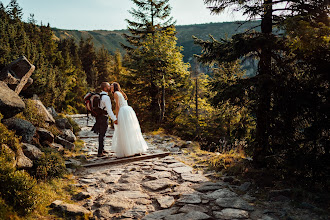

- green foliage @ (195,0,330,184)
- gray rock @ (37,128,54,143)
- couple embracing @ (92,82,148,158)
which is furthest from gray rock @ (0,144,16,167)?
green foliage @ (195,0,330,184)

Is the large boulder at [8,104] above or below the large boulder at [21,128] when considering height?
above

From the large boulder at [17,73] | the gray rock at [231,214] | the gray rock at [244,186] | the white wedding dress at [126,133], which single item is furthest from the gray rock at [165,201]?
the large boulder at [17,73]

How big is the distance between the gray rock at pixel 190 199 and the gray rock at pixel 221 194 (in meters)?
0.23

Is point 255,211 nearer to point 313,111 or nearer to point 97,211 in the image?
point 313,111

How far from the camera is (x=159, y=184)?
207 inches

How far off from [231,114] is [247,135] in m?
0.74

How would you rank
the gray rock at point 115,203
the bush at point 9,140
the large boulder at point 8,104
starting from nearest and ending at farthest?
the gray rock at point 115,203 < the bush at point 9,140 < the large boulder at point 8,104

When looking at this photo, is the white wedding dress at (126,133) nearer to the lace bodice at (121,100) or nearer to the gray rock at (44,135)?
the lace bodice at (121,100)

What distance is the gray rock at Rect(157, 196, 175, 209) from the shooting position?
13.6ft

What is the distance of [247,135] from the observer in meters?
6.13

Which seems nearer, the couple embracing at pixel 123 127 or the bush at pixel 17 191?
the bush at pixel 17 191

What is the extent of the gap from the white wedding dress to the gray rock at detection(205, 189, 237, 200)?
363cm

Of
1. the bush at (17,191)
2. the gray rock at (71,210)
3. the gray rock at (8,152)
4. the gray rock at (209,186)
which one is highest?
the gray rock at (8,152)

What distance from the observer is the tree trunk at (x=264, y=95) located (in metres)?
5.07
